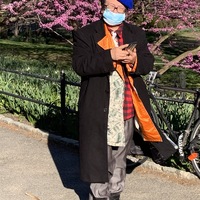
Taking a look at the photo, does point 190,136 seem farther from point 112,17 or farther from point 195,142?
point 112,17

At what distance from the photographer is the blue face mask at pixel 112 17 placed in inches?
143

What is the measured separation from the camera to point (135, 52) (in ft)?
11.8

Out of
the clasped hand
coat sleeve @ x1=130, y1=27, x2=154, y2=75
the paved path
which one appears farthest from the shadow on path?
the clasped hand

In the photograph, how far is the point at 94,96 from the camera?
3.76m

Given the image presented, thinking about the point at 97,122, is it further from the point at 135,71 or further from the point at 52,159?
the point at 52,159

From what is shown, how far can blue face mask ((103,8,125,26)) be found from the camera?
11.9ft

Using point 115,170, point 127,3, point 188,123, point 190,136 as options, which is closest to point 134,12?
point 188,123

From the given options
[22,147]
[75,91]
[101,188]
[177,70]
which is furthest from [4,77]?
[177,70]

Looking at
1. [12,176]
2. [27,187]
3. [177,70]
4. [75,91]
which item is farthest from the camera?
[177,70]

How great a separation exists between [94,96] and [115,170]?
26.3 inches

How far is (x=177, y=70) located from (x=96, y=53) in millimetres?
14410

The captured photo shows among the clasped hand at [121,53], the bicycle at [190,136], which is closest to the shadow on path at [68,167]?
the bicycle at [190,136]

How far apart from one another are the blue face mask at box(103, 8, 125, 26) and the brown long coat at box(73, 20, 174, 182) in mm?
92

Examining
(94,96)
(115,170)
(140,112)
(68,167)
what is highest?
(94,96)
